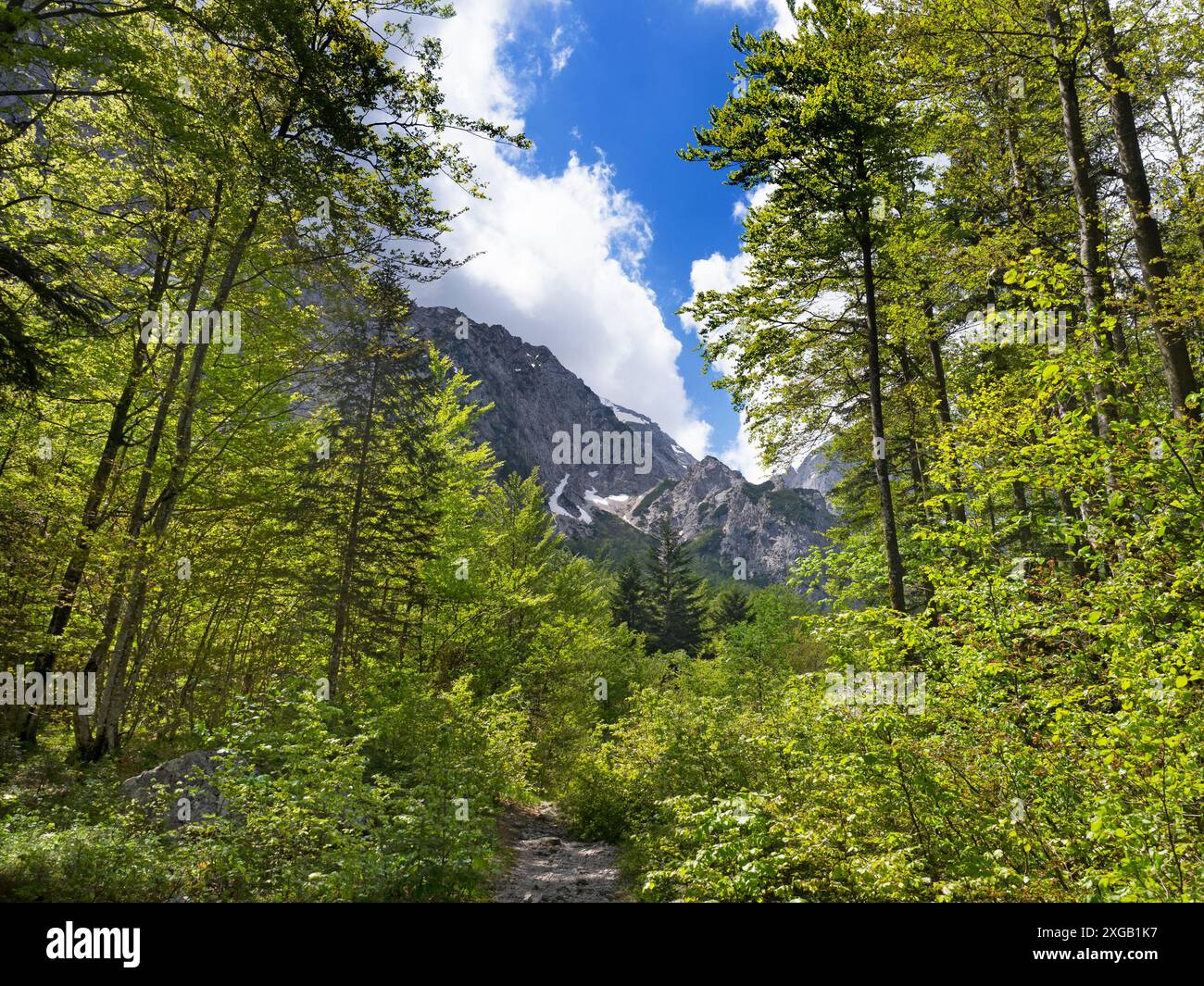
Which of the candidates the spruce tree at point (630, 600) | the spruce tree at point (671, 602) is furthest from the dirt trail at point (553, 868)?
the spruce tree at point (671, 602)

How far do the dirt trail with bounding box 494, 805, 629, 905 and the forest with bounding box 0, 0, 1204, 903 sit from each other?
1.07 ft

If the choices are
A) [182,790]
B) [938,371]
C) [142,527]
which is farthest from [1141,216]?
[142,527]

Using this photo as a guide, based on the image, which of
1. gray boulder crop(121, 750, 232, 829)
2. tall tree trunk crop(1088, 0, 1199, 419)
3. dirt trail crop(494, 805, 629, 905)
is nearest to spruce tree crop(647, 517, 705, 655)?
dirt trail crop(494, 805, 629, 905)

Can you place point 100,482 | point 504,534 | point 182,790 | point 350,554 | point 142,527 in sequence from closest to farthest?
point 182,790 → point 142,527 → point 100,482 → point 350,554 → point 504,534

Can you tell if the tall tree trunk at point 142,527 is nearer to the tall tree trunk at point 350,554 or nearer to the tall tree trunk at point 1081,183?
the tall tree trunk at point 350,554

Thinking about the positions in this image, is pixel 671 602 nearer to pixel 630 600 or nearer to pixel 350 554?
pixel 630 600

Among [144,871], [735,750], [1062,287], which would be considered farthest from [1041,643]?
[144,871]

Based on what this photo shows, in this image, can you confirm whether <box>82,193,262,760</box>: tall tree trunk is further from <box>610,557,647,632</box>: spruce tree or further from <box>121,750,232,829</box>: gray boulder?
<box>610,557,647,632</box>: spruce tree

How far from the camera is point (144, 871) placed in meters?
5.83

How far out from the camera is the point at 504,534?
19.6 meters

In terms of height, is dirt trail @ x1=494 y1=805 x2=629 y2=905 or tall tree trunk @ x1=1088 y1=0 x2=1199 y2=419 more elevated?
tall tree trunk @ x1=1088 y1=0 x2=1199 y2=419

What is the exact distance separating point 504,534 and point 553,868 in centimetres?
1093

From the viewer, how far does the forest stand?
17.2ft
